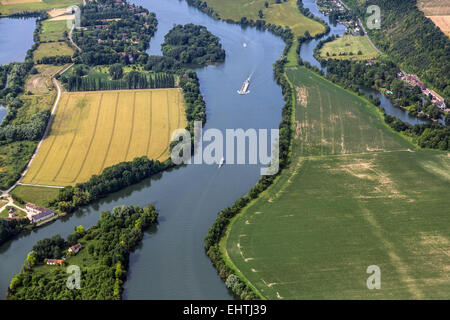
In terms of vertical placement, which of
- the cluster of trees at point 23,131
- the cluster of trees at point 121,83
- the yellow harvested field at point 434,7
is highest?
the yellow harvested field at point 434,7

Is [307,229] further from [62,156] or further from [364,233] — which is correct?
[62,156]

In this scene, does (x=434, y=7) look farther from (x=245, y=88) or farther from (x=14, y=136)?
(x=14, y=136)

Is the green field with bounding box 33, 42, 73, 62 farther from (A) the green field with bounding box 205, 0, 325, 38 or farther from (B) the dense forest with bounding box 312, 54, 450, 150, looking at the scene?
(B) the dense forest with bounding box 312, 54, 450, 150

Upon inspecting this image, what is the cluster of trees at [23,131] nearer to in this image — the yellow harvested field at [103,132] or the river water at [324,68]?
the yellow harvested field at [103,132]

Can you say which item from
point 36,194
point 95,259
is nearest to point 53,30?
point 36,194

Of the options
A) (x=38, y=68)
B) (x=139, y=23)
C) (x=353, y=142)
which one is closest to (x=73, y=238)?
(x=353, y=142)

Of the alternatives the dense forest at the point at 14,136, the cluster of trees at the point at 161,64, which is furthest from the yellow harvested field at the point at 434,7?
the dense forest at the point at 14,136
